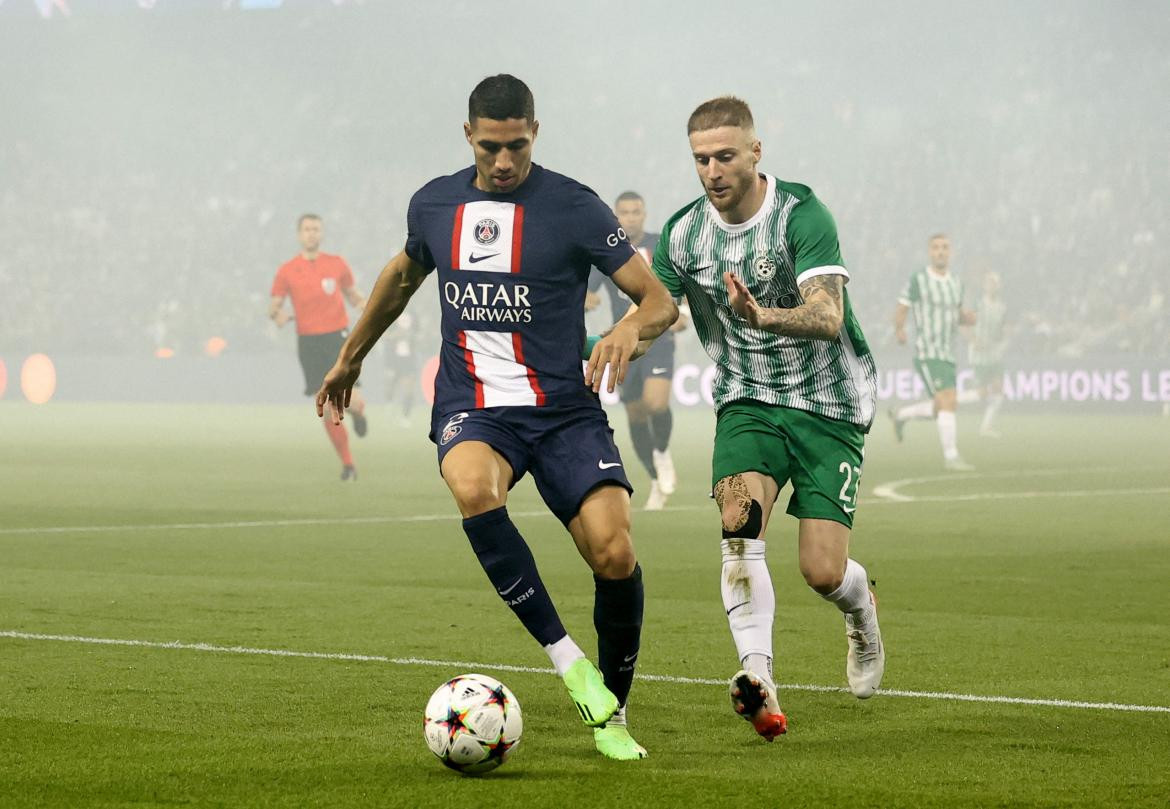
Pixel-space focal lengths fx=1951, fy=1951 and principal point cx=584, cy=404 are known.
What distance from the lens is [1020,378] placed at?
34.4 m

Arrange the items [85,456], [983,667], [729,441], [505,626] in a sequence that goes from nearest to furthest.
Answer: [729,441], [983,667], [505,626], [85,456]

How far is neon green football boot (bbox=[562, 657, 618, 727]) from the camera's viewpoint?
5.09m

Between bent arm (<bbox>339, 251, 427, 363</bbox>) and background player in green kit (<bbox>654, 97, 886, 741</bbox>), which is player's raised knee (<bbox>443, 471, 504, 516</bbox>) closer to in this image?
bent arm (<bbox>339, 251, 427, 363</bbox>)

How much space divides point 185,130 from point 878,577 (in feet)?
185

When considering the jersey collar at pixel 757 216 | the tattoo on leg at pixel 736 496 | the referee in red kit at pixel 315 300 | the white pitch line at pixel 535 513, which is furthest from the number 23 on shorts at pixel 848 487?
the referee in red kit at pixel 315 300

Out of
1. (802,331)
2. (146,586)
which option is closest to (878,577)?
(146,586)

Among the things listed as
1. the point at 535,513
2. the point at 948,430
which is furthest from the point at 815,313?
the point at 948,430

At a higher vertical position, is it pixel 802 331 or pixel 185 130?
pixel 185 130

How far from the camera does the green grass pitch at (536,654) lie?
475cm

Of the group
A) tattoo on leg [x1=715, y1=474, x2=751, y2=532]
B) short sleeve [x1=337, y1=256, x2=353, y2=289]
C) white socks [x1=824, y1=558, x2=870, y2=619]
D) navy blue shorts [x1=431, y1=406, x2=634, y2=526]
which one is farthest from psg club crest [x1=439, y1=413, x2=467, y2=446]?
short sleeve [x1=337, y1=256, x2=353, y2=289]

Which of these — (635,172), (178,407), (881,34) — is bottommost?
(178,407)

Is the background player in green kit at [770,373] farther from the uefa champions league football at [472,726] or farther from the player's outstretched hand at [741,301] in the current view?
the uefa champions league football at [472,726]

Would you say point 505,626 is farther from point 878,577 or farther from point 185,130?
point 185,130

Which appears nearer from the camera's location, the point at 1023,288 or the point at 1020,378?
the point at 1020,378
